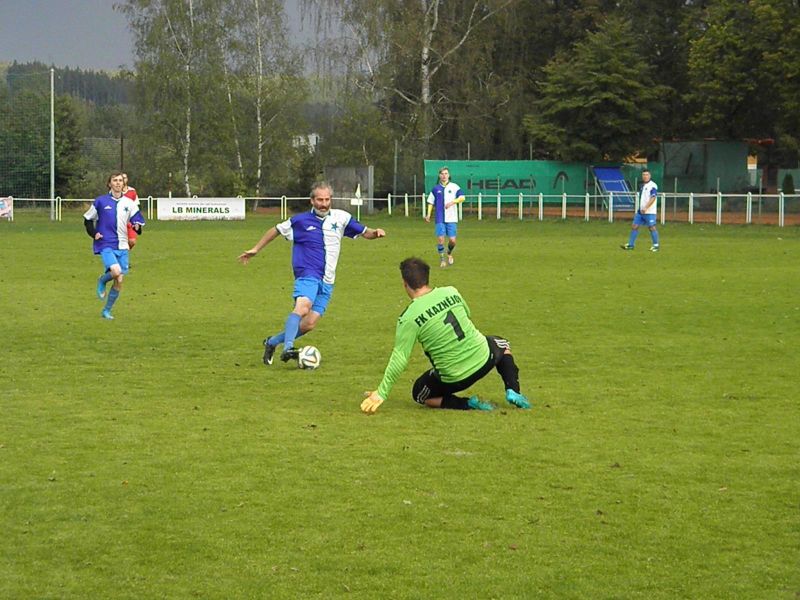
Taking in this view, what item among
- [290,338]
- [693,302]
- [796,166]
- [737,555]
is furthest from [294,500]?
[796,166]

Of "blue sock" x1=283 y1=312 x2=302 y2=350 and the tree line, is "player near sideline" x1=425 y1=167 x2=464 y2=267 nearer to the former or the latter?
"blue sock" x1=283 y1=312 x2=302 y2=350

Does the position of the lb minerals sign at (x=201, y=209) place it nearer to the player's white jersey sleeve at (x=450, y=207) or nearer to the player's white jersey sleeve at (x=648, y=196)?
the player's white jersey sleeve at (x=648, y=196)

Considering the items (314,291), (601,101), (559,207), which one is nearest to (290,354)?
(314,291)

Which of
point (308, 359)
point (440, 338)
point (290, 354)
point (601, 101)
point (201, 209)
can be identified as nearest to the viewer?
point (440, 338)

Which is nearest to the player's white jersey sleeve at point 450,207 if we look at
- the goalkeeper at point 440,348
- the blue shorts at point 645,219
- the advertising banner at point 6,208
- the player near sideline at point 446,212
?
the player near sideline at point 446,212

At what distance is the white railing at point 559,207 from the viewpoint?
43.7m

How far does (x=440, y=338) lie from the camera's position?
31.4 feet

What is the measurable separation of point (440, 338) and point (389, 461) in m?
1.69

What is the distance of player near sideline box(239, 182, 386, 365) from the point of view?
484 inches

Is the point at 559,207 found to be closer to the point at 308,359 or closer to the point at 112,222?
the point at 112,222

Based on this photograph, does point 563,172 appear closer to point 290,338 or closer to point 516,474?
point 290,338

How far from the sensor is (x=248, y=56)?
70.2 metres

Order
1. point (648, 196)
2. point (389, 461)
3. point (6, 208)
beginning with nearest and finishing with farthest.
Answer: point (389, 461), point (648, 196), point (6, 208)

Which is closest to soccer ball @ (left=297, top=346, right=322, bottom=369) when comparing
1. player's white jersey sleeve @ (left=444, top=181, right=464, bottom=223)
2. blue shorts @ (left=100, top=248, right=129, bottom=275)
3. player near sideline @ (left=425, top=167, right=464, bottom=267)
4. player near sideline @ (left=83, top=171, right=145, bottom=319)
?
player near sideline @ (left=83, top=171, right=145, bottom=319)
